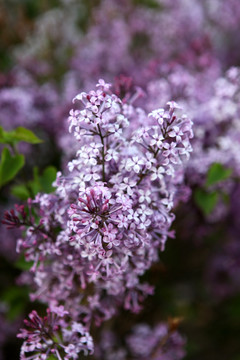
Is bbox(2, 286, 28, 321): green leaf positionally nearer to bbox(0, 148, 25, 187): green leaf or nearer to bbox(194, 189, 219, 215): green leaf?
bbox(0, 148, 25, 187): green leaf

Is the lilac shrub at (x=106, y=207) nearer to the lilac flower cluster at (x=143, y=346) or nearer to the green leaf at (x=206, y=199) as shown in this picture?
the green leaf at (x=206, y=199)

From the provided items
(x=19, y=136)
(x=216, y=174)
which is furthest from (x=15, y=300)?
(x=216, y=174)

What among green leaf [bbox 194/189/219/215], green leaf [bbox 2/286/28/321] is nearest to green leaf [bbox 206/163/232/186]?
green leaf [bbox 194/189/219/215]

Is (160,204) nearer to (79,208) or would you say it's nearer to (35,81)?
(79,208)

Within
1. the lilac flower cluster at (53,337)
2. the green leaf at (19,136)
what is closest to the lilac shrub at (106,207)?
the lilac flower cluster at (53,337)

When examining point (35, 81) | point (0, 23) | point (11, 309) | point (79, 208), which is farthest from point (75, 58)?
point (79, 208)

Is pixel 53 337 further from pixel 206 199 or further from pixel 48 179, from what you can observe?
pixel 206 199
